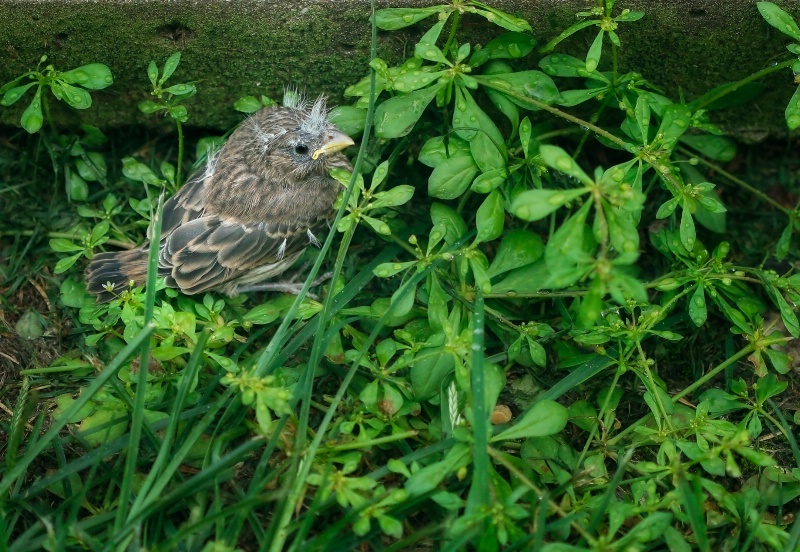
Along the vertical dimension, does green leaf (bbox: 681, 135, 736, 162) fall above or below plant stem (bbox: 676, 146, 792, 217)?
above

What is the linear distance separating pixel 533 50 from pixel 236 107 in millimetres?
1239

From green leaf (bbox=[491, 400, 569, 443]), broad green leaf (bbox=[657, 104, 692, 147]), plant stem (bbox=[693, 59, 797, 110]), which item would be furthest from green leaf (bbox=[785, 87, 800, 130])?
green leaf (bbox=[491, 400, 569, 443])

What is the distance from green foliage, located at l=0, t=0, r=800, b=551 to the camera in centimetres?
259

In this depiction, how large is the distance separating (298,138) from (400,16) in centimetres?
70

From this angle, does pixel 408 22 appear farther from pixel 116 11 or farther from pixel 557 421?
pixel 557 421

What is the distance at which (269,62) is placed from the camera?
3.42 meters

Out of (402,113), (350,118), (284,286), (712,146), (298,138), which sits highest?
(402,113)

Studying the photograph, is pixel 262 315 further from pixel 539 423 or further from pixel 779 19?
pixel 779 19

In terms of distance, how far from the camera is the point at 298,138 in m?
3.42

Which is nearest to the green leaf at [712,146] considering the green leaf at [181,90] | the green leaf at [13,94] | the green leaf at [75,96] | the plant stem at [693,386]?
the plant stem at [693,386]

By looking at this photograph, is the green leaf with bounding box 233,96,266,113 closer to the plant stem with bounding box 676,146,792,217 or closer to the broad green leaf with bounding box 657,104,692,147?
the broad green leaf with bounding box 657,104,692,147

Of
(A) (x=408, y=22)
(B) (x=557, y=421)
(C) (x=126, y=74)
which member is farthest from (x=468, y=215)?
(C) (x=126, y=74)

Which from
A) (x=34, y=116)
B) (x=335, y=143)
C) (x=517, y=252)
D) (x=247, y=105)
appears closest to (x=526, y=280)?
(x=517, y=252)

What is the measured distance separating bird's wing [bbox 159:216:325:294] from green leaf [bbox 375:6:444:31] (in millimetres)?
971
